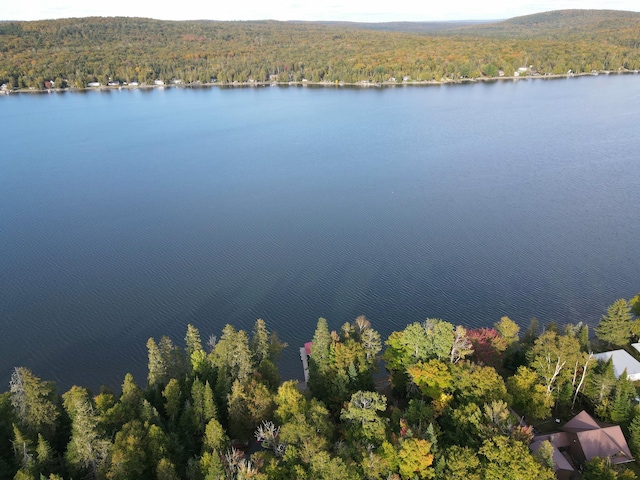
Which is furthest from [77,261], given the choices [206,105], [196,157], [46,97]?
[46,97]

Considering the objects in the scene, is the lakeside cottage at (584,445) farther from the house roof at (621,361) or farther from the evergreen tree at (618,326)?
the evergreen tree at (618,326)

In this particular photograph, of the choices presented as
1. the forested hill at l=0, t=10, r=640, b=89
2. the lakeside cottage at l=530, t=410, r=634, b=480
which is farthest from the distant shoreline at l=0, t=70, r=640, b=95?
the lakeside cottage at l=530, t=410, r=634, b=480

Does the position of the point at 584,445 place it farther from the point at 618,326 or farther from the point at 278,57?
the point at 278,57

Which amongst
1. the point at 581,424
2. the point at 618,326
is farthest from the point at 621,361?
the point at 581,424

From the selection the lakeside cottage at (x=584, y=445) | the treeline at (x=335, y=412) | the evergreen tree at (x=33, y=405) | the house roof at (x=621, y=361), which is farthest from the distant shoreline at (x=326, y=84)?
the evergreen tree at (x=33, y=405)

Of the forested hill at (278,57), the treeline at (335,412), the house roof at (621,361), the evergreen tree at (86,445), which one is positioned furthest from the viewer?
the forested hill at (278,57)

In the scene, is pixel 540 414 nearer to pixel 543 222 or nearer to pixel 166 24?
pixel 543 222
